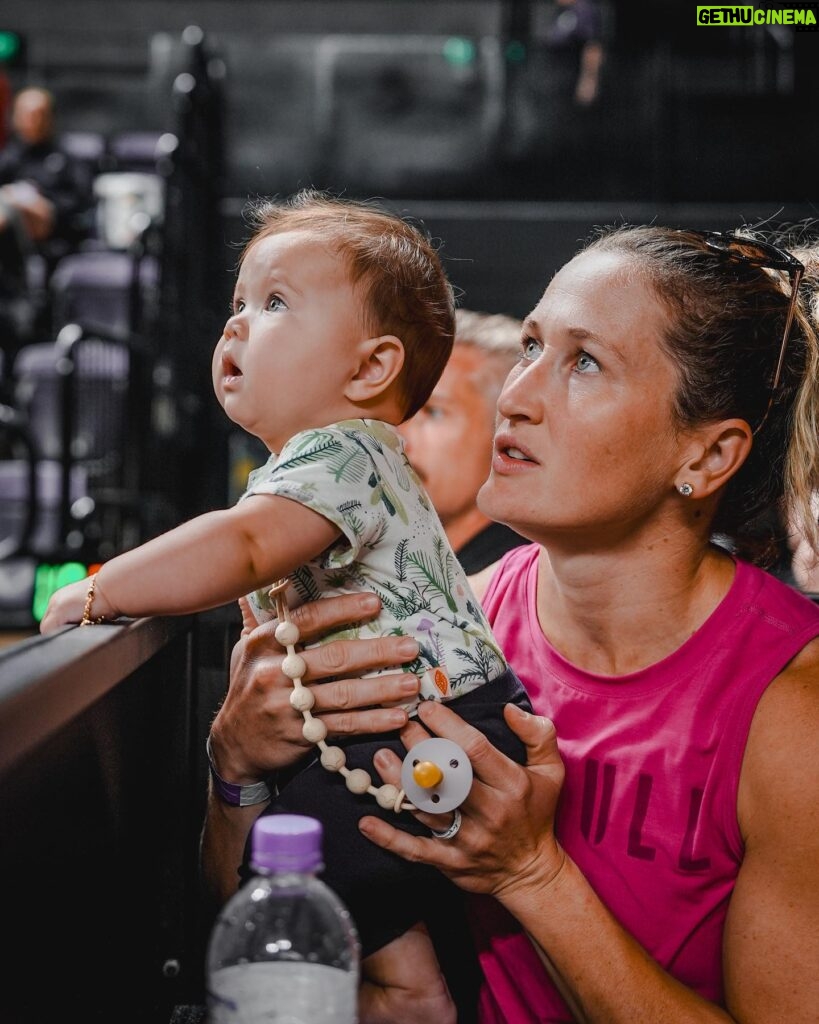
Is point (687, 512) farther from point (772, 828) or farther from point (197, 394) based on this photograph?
point (197, 394)

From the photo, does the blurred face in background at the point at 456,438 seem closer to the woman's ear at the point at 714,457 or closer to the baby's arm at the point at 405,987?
the woman's ear at the point at 714,457

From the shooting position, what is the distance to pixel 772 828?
1.31 metres

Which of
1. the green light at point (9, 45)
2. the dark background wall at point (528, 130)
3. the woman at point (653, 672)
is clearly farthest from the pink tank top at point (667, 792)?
the green light at point (9, 45)

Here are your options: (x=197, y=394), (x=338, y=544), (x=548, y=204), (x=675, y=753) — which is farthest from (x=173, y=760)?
(x=548, y=204)

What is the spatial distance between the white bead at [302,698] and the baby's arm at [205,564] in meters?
0.13

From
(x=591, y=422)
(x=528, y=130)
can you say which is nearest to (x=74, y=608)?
(x=591, y=422)

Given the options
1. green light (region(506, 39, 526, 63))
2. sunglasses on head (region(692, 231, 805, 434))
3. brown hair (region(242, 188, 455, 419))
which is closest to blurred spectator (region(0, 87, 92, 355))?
green light (region(506, 39, 526, 63))

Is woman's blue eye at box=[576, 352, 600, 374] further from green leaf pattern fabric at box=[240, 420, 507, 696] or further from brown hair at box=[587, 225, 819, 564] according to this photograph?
green leaf pattern fabric at box=[240, 420, 507, 696]

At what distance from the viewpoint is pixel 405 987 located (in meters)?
1.43

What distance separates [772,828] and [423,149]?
23.6 ft

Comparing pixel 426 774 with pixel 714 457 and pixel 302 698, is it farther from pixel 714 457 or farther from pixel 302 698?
pixel 714 457

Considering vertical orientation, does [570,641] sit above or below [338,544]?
below

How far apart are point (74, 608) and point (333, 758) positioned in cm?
33

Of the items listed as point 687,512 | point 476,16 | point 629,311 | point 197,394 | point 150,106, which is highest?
point 476,16
